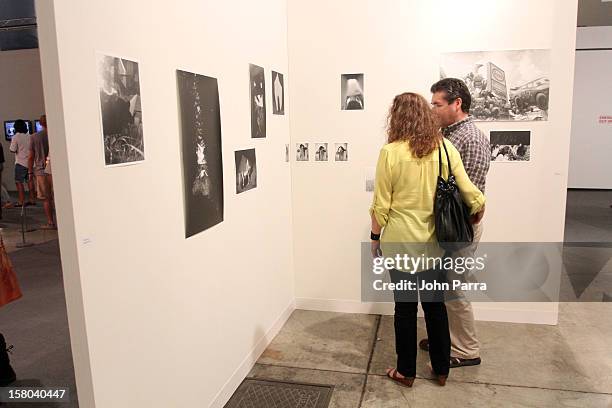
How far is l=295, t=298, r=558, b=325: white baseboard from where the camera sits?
398 centimetres

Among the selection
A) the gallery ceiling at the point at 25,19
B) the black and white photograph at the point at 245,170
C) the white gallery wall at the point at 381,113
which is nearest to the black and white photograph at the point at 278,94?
the white gallery wall at the point at 381,113

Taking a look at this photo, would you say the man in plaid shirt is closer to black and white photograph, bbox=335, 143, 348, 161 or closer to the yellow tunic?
the yellow tunic

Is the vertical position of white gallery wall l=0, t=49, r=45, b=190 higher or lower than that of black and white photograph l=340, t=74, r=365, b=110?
higher

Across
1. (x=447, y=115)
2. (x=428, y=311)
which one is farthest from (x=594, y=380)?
(x=447, y=115)

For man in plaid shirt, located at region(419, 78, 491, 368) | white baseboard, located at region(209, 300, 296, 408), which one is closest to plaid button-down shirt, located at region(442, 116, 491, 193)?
man in plaid shirt, located at region(419, 78, 491, 368)

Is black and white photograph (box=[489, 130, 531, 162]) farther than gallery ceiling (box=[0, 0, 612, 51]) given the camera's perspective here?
No

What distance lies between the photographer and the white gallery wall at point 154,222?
167 centimetres

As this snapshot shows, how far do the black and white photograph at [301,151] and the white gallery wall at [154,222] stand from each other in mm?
699

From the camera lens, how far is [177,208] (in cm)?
234

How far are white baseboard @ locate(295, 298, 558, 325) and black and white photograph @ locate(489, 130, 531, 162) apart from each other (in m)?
1.19

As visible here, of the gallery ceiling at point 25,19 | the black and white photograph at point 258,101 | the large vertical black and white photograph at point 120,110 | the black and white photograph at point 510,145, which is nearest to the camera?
the large vertical black and white photograph at point 120,110

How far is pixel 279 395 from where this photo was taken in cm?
300

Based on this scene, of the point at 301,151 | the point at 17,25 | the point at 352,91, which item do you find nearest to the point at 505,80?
the point at 352,91

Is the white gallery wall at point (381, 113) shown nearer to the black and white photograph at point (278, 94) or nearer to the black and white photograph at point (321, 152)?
the black and white photograph at point (321, 152)
